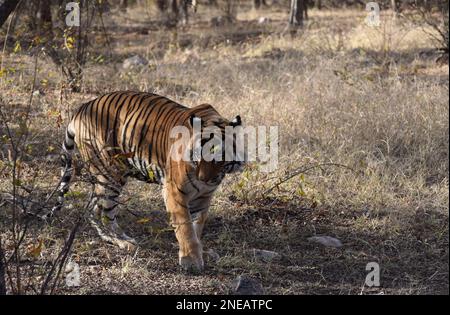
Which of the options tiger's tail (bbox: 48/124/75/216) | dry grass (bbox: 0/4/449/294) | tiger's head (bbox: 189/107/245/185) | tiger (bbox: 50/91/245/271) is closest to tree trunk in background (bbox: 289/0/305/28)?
dry grass (bbox: 0/4/449/294)

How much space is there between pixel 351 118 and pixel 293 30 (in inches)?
272

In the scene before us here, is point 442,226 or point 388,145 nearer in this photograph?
point 442,226

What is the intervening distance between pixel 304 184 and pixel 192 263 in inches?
67.0

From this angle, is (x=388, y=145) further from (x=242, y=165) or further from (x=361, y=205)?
(x=242, y=165)

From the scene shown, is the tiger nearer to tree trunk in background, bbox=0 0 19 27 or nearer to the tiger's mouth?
the tiger's mouth

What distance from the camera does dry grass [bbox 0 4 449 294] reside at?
432 centimetres

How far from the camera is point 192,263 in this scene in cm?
425

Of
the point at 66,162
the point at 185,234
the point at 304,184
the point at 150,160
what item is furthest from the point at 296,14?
the point at 185,234

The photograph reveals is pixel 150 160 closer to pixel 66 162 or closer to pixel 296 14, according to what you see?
pixel 66 162

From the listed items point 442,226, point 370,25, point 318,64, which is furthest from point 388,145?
point 370,25

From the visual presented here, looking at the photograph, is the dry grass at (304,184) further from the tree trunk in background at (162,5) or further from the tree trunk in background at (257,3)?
the tree trunk in background at (257,3)

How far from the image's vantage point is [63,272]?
3.92 m

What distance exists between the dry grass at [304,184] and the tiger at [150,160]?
216 millimetres

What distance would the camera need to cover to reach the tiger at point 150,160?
4.21 m
